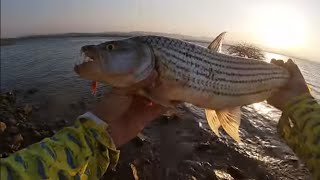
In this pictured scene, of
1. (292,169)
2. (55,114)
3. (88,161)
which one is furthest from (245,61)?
(55,114)

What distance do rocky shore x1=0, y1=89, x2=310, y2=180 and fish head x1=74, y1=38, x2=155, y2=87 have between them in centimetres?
401

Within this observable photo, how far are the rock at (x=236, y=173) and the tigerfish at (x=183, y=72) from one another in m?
3.42

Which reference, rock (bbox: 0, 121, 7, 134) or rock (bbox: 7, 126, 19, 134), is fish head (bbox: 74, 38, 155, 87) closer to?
rock (bbox: 7, 126, 19, 134)

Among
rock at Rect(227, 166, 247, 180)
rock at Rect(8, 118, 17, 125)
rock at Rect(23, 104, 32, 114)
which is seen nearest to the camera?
rock at Rect(227, 166, 247, 180)

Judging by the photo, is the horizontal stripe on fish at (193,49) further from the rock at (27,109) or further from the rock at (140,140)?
the rock at (27,109)

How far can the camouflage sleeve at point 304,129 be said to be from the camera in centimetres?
326

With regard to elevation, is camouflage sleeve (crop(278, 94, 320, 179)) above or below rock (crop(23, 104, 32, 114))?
above

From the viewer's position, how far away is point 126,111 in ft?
11.1

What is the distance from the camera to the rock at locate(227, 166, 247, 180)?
7715 mm

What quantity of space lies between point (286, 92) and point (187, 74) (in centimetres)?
153

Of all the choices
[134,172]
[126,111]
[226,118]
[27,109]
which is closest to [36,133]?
[27,109]

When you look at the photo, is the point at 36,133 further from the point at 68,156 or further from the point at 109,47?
the point at 68,156

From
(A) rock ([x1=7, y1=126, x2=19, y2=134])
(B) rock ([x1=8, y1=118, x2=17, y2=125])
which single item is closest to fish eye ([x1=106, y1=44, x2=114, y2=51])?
(A) rock ([x1=7, y1=126, x2=19, y2=134])

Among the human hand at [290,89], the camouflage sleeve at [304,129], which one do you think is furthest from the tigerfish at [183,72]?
the camouflage sleeve at [304,129]
